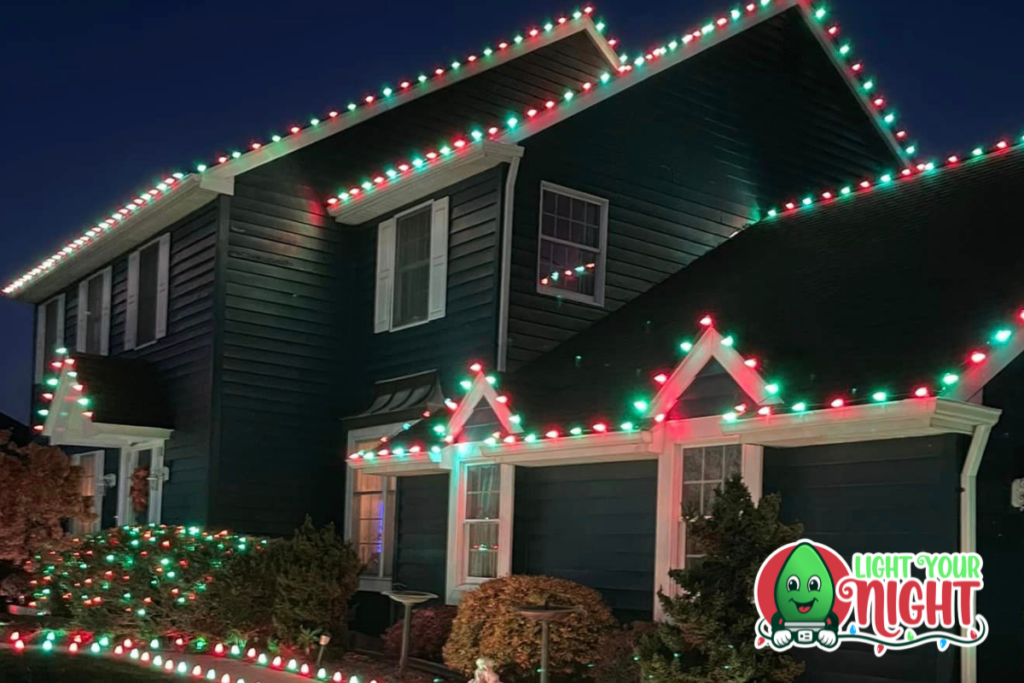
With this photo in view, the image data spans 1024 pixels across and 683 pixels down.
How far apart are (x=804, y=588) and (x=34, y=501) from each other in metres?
10.5

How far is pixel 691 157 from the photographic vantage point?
1647 centimetres

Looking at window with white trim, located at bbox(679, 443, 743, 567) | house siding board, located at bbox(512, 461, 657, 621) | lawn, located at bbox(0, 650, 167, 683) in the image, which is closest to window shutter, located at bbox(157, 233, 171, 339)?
lawn, located at bbox(0, 650, 167, 683)

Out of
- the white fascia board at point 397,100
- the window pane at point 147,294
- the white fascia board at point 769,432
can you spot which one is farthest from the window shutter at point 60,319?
the white fascia board at point 769,432

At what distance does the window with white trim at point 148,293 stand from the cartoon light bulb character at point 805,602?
1135 cm

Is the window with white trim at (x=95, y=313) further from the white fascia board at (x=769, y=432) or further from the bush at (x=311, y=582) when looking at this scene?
the white fascia board at (x=769, y=432)

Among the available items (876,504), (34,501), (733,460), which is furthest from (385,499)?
(876,504)

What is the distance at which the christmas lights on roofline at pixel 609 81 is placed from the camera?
48.6 ft

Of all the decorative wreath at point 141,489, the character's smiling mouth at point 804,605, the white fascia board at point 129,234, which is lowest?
the character's smiling mouth at point 804,605

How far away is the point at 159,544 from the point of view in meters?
13.7

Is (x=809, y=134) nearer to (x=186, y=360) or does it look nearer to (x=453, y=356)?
(x=453, y=356)

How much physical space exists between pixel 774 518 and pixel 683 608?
872mm

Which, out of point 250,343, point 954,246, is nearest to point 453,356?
point 250,343

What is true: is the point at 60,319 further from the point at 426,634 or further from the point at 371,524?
the point at 426,634

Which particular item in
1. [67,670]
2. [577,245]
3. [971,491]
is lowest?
[67,670]
